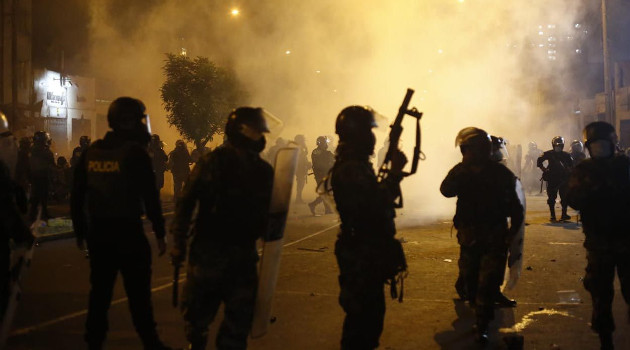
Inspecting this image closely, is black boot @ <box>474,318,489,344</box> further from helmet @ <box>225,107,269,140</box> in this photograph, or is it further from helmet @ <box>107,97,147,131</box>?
helmet @ <box>107,97,147,131</box>

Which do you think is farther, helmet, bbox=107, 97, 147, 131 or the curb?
the curb

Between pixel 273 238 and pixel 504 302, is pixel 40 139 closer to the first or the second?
pixel 504 302

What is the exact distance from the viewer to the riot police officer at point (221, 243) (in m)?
3.48

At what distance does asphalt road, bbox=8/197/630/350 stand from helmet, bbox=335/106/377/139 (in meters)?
1.70

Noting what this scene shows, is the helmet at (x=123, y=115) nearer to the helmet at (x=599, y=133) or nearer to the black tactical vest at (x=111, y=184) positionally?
the black tactical vest at (x=111, y=184)

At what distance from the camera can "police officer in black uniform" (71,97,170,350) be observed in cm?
393

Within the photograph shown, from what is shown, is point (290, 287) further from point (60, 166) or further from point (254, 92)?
point (254, 92)

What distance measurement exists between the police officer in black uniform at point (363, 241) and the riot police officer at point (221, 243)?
19.5 inches

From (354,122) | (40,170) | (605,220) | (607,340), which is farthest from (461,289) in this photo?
(40,170)

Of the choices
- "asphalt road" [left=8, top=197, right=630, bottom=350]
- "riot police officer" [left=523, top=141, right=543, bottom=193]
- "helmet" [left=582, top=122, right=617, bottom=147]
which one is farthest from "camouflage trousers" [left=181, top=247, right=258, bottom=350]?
"riot police officer" [left=523, top=141, right=543, bottom=193]

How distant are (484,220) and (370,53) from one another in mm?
21276

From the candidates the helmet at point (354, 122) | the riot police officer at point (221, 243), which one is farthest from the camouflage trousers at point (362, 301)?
the helmet at point (354, 122)

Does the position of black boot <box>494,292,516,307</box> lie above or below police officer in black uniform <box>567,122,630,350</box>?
below

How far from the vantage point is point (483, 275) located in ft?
15.5
